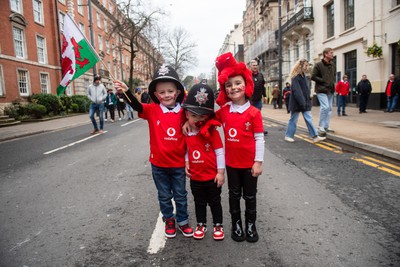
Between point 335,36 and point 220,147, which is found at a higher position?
point 335,36

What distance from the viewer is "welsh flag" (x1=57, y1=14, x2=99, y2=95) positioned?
3.68 m

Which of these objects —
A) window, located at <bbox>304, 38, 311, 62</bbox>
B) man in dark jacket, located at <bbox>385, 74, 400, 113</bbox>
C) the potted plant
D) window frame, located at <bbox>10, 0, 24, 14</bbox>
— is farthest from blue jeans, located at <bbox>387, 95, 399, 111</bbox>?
window frame, located at <bbox>10, 0, 24, 14</bbox>

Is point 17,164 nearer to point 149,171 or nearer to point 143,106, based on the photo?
point 149,171

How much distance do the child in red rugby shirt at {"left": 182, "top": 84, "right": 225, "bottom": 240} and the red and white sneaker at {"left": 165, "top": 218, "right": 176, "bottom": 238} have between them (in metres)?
0.22

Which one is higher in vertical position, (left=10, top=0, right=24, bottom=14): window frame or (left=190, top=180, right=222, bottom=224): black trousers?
(left=10, top=0, right=24, bottom=14): window frame

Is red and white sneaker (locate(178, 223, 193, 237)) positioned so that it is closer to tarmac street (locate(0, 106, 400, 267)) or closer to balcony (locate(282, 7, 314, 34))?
tarmac street (locate(0, 106, 400, 267))

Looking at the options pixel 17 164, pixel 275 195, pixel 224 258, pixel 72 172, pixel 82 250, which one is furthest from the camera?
pixel 17 164

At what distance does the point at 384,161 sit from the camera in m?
5.49

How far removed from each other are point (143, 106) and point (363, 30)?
18.2 meters

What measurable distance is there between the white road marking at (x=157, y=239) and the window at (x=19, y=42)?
74.8 ft

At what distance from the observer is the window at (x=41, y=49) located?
24.0 m

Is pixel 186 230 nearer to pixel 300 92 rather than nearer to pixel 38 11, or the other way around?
pixel 300 92

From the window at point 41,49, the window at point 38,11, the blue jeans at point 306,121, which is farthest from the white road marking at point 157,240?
the window at point 38,11

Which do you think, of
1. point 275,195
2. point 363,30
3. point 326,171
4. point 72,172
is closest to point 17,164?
point 72,172
